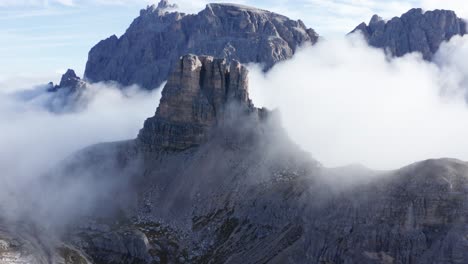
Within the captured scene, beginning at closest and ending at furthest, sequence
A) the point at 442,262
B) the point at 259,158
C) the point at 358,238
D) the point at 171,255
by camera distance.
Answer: the point at 442,262
the point at 358,238
the point at 171,255
the point at 259,158

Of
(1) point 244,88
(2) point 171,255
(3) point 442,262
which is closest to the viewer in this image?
(3) point 442,262

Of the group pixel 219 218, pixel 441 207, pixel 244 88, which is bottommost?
pixel 219 218

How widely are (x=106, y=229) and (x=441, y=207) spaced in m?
98.9

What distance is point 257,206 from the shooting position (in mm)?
161875

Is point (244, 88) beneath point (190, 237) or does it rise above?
above

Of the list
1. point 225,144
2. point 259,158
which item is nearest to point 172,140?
point 225,144

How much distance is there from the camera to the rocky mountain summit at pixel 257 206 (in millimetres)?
126375

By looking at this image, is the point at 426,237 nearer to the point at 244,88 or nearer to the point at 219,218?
the point at 219,218

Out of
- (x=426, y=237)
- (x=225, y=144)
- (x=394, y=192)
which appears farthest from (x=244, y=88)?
(x=426, y=237)

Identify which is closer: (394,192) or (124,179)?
(394,192)

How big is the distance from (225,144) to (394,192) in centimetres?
6928

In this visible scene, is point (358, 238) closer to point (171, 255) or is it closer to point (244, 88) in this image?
point (171, 255)

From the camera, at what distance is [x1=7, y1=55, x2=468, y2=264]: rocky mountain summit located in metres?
126

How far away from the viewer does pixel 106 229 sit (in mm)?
178500
